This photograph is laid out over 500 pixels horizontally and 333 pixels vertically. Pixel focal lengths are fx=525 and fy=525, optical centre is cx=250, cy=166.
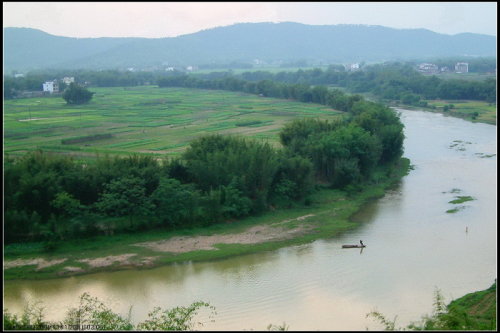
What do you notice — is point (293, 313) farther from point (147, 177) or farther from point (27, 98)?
point (27, 98)

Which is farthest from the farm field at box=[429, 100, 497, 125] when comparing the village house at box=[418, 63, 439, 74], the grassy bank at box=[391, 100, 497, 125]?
the village house at box=[418, 63, 439, 74]

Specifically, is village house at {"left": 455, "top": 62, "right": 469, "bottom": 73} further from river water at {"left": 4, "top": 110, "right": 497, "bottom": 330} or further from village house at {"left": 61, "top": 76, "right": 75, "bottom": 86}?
river water at {"left": 4, "top": 110, "right": 497, "bottom": 330}

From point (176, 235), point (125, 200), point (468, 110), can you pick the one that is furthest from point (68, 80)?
point (176, 235)

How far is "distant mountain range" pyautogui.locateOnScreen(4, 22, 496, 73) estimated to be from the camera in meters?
132

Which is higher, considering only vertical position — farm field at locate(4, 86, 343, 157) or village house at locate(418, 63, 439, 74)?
village house at locate(418, 63, 439, 74)

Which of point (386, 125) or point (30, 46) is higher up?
point (30, 46)

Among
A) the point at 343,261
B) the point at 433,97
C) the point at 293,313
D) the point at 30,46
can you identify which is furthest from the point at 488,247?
the point at 30,46

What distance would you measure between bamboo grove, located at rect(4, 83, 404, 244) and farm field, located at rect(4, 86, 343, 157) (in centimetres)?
597

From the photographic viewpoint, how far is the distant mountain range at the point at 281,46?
13200cm

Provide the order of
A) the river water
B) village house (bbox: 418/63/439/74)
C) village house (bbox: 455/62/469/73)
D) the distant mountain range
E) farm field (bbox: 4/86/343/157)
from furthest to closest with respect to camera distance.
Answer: the distant mountain range
village house (bbox: 418/63/439/74)
village house (bbox: 455/62/469/73)
farm field (bbox: 4/86/343/157)
the river water

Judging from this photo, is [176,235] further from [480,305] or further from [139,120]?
[139,120]

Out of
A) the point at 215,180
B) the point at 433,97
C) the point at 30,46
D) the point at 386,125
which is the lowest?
the point at 215,180

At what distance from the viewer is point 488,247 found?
1322 centimetres

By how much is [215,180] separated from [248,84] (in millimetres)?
39289
